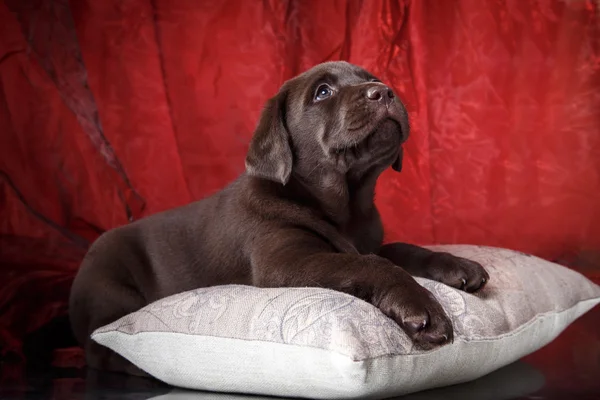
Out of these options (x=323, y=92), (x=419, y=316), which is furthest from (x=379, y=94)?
(x=419, y=316)

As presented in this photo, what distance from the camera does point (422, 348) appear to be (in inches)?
79.6

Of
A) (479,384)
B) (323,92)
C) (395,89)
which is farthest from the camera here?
(395,89)

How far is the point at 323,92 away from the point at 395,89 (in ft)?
4.91

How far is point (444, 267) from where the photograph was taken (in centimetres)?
256

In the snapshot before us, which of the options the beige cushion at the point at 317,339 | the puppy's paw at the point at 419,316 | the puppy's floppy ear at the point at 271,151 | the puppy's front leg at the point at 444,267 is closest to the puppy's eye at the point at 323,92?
the puppy's floppy ear at the point at 271,151

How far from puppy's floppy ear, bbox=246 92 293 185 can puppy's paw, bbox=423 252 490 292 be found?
56 cm

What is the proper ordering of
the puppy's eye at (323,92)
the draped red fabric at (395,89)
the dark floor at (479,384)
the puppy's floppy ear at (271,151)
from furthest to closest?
the draped red fabric at (395,89) < the puppy's eye at (323,92) < the puppy's floppy ear at (271,151) < the dark floor at (479,384)

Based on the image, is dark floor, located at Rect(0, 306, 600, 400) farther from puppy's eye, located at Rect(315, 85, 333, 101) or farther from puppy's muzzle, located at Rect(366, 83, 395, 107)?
puppy's eye, located at Rect(315, 85, 333, 101)

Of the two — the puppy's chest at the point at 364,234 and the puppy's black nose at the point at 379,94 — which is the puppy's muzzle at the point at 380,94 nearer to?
the puppy's black nose at the point at 379,94

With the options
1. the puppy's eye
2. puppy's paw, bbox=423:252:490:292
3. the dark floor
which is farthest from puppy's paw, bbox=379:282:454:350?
the puppy's eye

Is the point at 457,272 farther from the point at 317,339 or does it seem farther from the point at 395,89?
the point at 395,89

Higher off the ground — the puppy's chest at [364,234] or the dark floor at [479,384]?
the puppy's chest at [364,234]

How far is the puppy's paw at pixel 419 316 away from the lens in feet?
6.51

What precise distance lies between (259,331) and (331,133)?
775 millimetres
